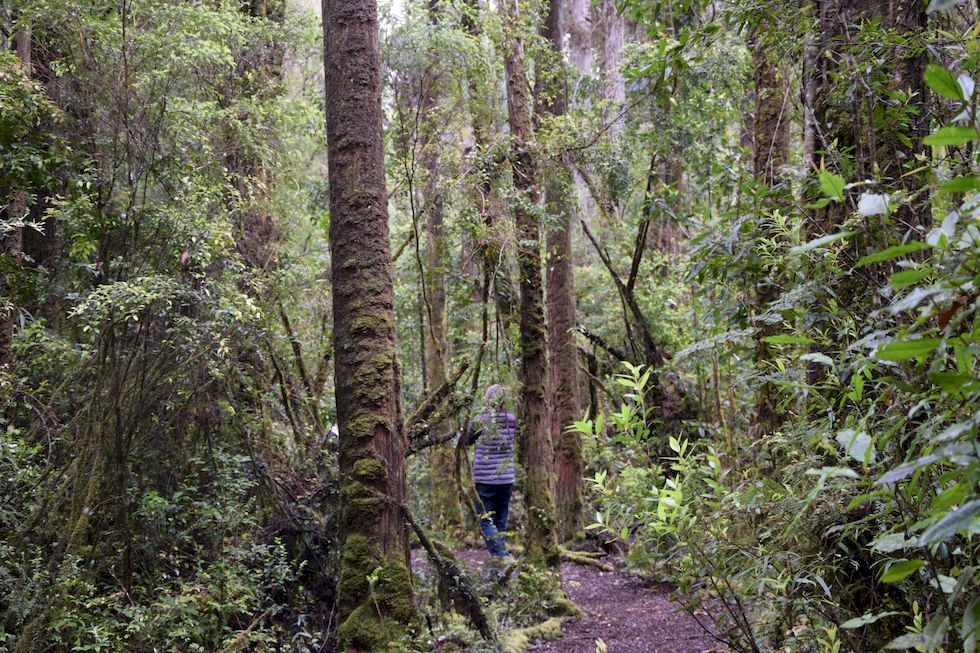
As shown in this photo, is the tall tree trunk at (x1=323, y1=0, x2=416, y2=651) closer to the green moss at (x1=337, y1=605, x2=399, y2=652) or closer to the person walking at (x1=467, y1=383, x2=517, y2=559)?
the green moss at (x1=337, y1=605, x2=399, y2=652)

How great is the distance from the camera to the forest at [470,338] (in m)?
2.49

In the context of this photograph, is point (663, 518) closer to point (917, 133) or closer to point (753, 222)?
point (753, 222)

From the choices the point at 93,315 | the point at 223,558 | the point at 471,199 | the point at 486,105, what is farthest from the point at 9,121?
the point at 486,105

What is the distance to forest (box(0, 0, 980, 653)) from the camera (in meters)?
2.49

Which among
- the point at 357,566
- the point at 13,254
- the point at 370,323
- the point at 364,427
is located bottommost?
the point at 357,566

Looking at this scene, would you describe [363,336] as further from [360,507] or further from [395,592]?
[395,592]

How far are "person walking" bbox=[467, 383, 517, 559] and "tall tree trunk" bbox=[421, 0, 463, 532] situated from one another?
0.69m

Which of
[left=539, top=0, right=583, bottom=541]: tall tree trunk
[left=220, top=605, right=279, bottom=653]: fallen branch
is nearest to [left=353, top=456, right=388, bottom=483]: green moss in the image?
[left=220, top=605, right=279, bottom=653]: fallen branch

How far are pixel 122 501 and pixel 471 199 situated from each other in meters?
5.12

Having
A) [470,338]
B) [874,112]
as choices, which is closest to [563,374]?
[470,338]

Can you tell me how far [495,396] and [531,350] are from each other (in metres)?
0.68

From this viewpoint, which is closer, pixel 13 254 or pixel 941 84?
pixel 941 84

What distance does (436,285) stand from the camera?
12.3 m

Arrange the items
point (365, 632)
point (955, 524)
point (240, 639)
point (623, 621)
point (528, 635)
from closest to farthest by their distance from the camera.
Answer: point (955, 524) < point (365, 632) < point (240, 639) < point (528, 635) < point (623, 621)
